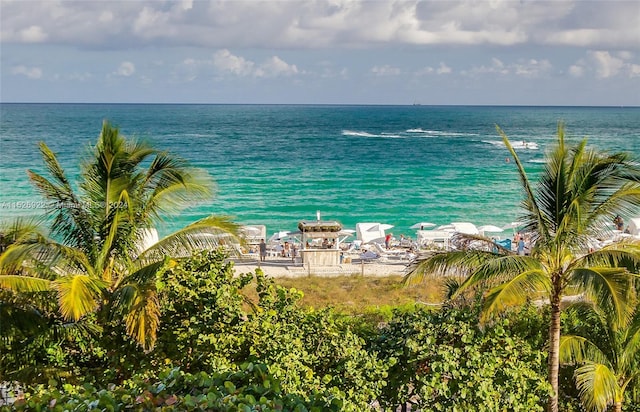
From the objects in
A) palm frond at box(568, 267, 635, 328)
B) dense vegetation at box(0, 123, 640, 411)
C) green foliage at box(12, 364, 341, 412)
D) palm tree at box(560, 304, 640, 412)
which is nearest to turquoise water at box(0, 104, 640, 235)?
dense vegetation at box(0, 123, 640, 411)

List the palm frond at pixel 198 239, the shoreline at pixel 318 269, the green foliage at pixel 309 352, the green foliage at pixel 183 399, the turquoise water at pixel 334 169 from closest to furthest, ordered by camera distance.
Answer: the green foliage at pixel 183 399
the green foliage at pixel 309 352
the palm frond at pixel 198 239
the shoreline at pixel 318 269
the turquoise water at pixel 334 169

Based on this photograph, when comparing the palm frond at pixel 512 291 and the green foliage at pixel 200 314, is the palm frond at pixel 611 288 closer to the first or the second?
the palm frond at pixel 512 291

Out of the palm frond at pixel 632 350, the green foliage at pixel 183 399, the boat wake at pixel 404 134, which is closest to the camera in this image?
the green foliage at pixel 183 399

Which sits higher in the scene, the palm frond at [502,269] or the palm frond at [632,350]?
the palm frond at [502,269]

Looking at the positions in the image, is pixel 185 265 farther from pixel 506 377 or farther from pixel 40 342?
pixel 506 377

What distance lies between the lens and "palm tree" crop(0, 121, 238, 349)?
8.17 m

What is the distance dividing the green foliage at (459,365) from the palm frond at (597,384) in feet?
1.73

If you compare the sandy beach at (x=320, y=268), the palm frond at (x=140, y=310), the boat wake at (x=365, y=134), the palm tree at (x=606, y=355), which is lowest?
the sandy beach at (x=320, y=268)

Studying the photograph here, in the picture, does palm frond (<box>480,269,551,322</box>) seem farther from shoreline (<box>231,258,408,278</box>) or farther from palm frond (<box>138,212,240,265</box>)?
shoreline (<box>231,258,408,278</box>)

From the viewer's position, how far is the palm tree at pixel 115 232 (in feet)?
26.8

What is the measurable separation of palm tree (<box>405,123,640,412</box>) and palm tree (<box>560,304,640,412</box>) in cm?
61

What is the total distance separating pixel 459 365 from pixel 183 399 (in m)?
4.05

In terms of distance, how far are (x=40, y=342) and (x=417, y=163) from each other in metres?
53.6

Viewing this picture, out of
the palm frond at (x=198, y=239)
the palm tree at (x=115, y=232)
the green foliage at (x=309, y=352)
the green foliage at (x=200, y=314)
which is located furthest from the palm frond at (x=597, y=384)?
the palm tree at (x=115, y=232)
